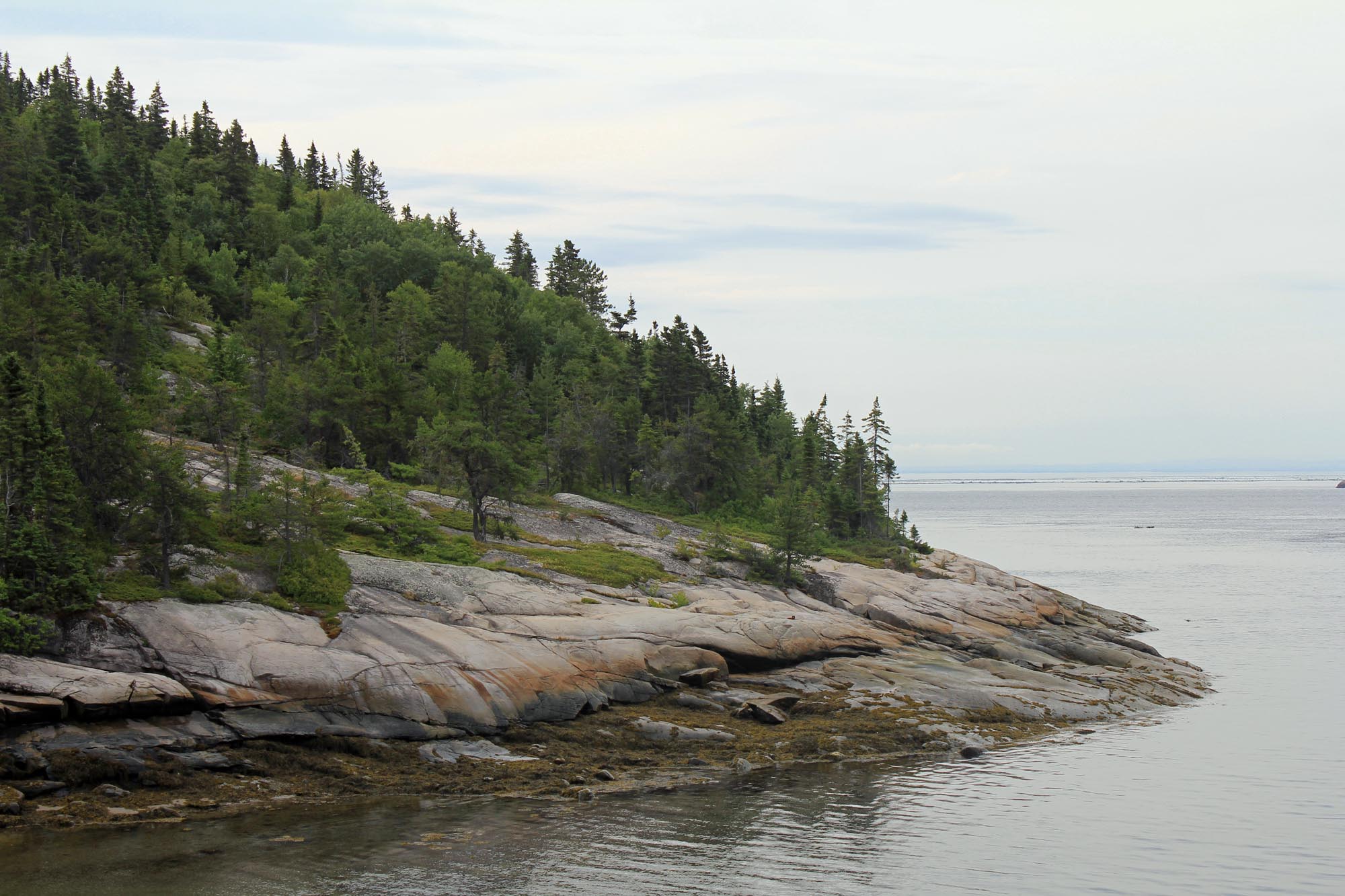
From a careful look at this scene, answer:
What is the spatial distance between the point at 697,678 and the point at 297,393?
42.8 meters

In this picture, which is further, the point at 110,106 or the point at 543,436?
the point at 110,106

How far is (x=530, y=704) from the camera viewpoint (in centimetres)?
2903

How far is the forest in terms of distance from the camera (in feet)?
98.2

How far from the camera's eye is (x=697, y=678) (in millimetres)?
33250

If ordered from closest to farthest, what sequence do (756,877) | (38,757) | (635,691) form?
(756,877) → (38,757) → (635,691)

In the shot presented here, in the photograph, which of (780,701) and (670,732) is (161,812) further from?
(780,701)

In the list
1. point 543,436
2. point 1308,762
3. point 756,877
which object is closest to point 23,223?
point 543,436

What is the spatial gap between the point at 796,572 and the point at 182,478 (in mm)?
29320

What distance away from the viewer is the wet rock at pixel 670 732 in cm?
2911

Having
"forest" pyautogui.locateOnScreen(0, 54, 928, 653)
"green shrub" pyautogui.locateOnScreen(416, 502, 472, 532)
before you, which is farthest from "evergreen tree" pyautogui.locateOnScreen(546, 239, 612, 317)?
"green shrub" pyautogui.locateOnScreen(416, 502, 472, 532)

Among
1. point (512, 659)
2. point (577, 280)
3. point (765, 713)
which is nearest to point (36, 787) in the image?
point (512, 659)

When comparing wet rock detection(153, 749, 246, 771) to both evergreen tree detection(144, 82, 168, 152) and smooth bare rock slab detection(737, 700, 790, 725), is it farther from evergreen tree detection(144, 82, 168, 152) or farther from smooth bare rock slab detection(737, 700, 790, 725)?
evergreen tree detection(144, 82, 168, 152)

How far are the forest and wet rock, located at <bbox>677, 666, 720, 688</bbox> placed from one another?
1183cm

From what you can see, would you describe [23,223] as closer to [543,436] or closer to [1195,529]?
[543,436]
